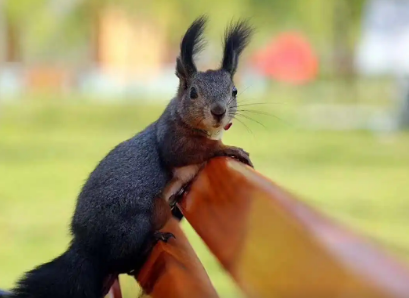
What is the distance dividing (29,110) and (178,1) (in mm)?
3417

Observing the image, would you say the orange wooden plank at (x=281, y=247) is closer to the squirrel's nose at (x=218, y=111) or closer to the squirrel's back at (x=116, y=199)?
the squirrel's back at (x=116, y=199)

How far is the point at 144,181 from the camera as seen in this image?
1275mm

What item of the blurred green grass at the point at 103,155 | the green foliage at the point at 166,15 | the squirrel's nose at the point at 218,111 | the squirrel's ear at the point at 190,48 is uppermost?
the green foliage at the point at 166,15

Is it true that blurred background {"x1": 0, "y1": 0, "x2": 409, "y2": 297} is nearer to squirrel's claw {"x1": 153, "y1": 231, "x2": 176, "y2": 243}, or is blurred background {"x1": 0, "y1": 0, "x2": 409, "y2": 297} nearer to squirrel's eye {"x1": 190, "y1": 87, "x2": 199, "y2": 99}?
squirrel's eye {"x1": 190, "y1": 87, "x2": 199, "y2": 99}

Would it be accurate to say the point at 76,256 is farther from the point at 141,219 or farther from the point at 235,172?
the point at 235,172

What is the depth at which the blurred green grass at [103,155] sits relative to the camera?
5.19 m

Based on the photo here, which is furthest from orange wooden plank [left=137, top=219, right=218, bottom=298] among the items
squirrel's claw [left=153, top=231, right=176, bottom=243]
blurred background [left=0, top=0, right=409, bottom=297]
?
blurred background [left=0, top=0, right=409, bottom=297]

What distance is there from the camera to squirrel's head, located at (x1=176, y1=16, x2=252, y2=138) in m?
1.32

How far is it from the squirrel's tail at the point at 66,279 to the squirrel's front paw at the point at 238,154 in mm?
275

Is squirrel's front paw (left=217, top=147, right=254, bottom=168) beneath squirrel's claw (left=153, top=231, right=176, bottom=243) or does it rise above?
above

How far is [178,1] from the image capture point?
13789 mm

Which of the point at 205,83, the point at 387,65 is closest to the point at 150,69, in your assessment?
the point at 387,65

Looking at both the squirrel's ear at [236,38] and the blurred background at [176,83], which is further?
the blurred background at [176,83]

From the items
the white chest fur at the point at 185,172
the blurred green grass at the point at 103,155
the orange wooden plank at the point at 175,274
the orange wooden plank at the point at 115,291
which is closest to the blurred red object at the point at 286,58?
the blurred green grass at the point at 103,155
